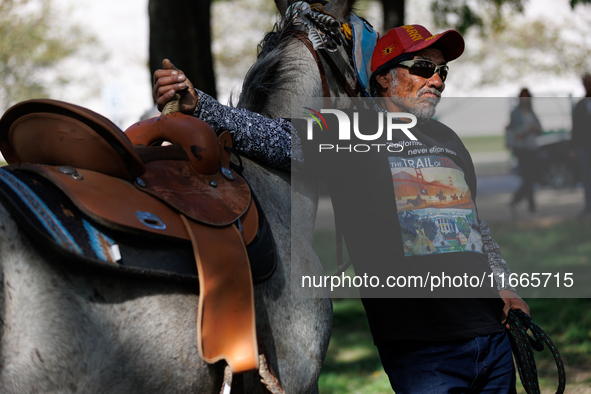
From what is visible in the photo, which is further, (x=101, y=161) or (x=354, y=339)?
(x=354, y=339)

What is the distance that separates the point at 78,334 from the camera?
52.1 inches

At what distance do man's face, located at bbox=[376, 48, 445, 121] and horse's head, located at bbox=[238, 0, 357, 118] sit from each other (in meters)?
0.24

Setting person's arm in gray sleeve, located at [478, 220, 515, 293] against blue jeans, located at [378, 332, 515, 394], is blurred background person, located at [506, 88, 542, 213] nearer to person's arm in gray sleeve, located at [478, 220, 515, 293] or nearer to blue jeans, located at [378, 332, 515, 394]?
person's arm in gray sleeve, located at [478, 220, 515, 293]

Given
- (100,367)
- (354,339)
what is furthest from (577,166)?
(100,367)

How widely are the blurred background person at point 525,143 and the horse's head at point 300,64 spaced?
220 inches

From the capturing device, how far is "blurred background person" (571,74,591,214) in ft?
20.9

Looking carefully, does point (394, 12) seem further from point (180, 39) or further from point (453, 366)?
point (453, 366)

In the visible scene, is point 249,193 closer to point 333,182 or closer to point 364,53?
point 333,182

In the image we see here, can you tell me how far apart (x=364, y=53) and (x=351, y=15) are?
0.28 meters

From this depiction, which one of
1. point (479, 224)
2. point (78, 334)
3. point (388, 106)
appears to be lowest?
point (479, 224)

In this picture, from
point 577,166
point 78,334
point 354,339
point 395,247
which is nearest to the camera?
point 78,334

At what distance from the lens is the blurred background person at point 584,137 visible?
20.9 ft

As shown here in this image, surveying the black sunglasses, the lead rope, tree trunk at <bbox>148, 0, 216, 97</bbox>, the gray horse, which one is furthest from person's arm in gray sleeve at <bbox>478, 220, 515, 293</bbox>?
tree trunk at <bbox>148, 0, 216, 97</bbox>

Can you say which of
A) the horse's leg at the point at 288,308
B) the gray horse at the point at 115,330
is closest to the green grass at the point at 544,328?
the horse's leg at the point at 288,308
